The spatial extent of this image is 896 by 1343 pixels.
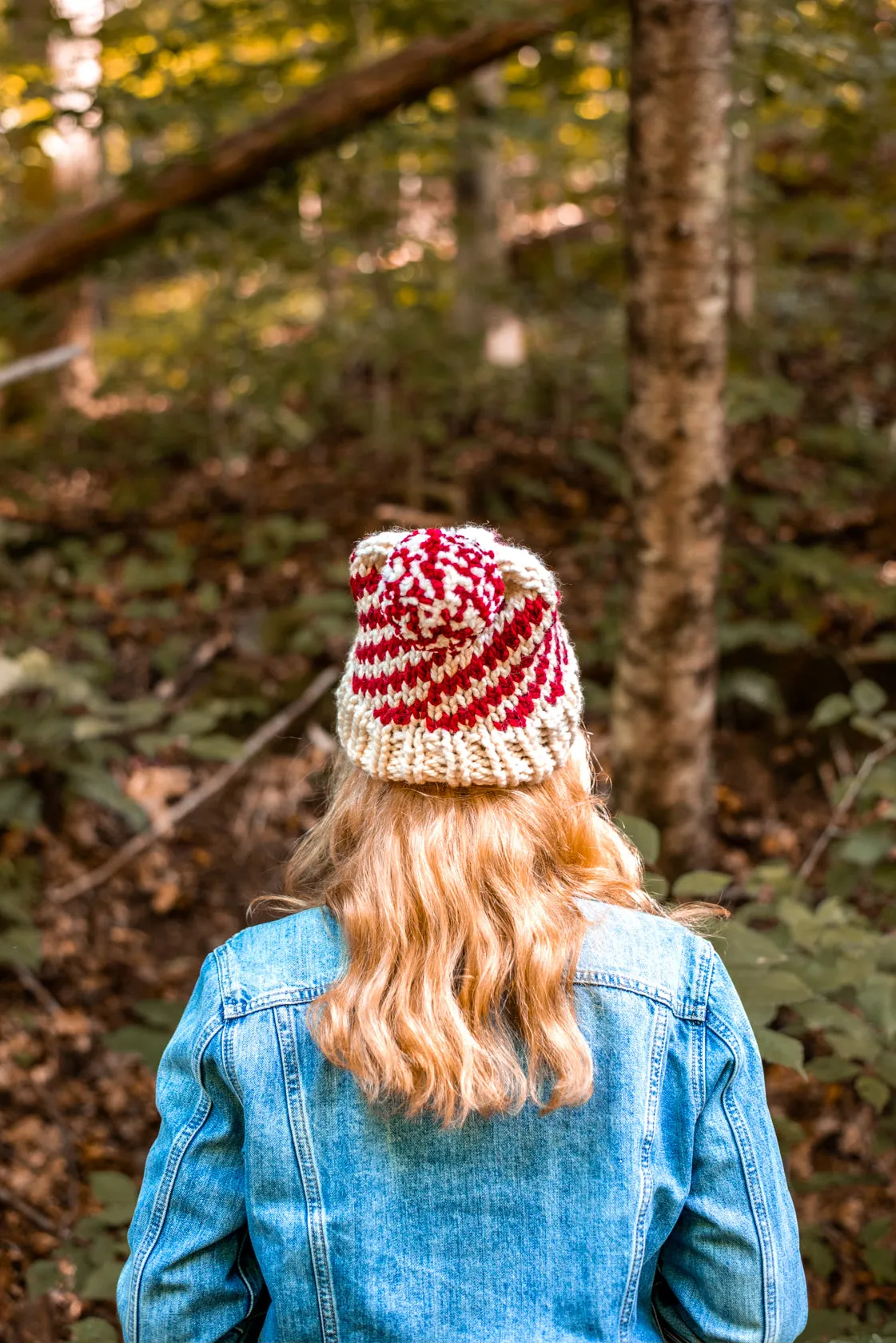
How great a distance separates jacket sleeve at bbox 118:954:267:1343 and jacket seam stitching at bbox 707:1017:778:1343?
0.65 meters

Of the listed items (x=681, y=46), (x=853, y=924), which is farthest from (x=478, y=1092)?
(x=681, y=46)

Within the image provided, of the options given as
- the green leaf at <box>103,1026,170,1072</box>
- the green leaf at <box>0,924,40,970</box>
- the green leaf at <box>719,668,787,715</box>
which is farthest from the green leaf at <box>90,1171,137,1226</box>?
the green leaf at <box>719,668,787,715</box>

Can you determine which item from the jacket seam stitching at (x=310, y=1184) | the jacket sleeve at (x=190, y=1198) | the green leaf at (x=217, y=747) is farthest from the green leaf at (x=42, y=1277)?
the green leaf at (x=217, y=747)

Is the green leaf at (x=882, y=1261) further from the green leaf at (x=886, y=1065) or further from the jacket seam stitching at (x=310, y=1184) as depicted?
the jacket seam stitching at (x=310, y=1184)

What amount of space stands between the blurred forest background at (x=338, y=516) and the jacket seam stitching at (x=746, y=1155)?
611 mm

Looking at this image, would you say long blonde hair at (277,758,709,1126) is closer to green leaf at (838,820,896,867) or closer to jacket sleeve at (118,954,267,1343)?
jacket sleeve at (118,954,267,1343)

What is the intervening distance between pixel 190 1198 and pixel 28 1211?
1.91 m

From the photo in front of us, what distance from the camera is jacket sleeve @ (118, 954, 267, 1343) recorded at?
133 centimetres

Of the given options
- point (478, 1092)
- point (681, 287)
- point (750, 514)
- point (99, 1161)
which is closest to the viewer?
point (478, 1092)

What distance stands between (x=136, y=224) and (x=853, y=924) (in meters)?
4.66

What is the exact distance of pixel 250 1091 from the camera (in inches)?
51.1

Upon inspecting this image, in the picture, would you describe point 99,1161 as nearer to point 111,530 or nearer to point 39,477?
point 111,530

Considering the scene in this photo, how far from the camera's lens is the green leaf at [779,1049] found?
1.91m

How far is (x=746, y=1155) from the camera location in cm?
135
